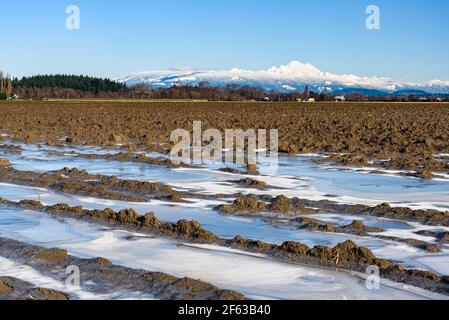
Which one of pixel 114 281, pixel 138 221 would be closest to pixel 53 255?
pixel 114 281

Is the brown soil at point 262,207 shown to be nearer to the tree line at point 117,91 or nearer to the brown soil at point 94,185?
the brown soil at point 94,185

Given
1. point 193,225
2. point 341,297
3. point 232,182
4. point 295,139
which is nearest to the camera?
point 341,297

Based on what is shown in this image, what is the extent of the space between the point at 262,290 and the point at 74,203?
4.93 meters

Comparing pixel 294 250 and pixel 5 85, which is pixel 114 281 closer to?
pixel 294 250

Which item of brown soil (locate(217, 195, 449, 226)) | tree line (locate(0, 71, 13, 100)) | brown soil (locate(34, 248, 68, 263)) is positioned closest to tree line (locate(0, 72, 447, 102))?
tree line (locate(0, 71, 13, 100))

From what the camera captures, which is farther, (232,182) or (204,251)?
(232,182)

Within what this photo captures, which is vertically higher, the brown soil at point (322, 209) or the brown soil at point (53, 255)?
the brown soil at point (322, 209)

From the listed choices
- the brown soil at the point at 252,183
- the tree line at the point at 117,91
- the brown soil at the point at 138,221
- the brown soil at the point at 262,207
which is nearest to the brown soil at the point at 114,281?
the brown soil at the point at 138,221

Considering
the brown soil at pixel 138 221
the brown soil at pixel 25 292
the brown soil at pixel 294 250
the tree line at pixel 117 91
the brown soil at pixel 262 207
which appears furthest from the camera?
the tree line at pixel 117 91

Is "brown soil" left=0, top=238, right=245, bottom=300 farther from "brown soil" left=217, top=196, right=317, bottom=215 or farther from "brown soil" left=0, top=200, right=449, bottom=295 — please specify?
"brown soil" left=217, top=196, right=317, bottom=215

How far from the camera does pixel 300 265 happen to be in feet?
21.2
